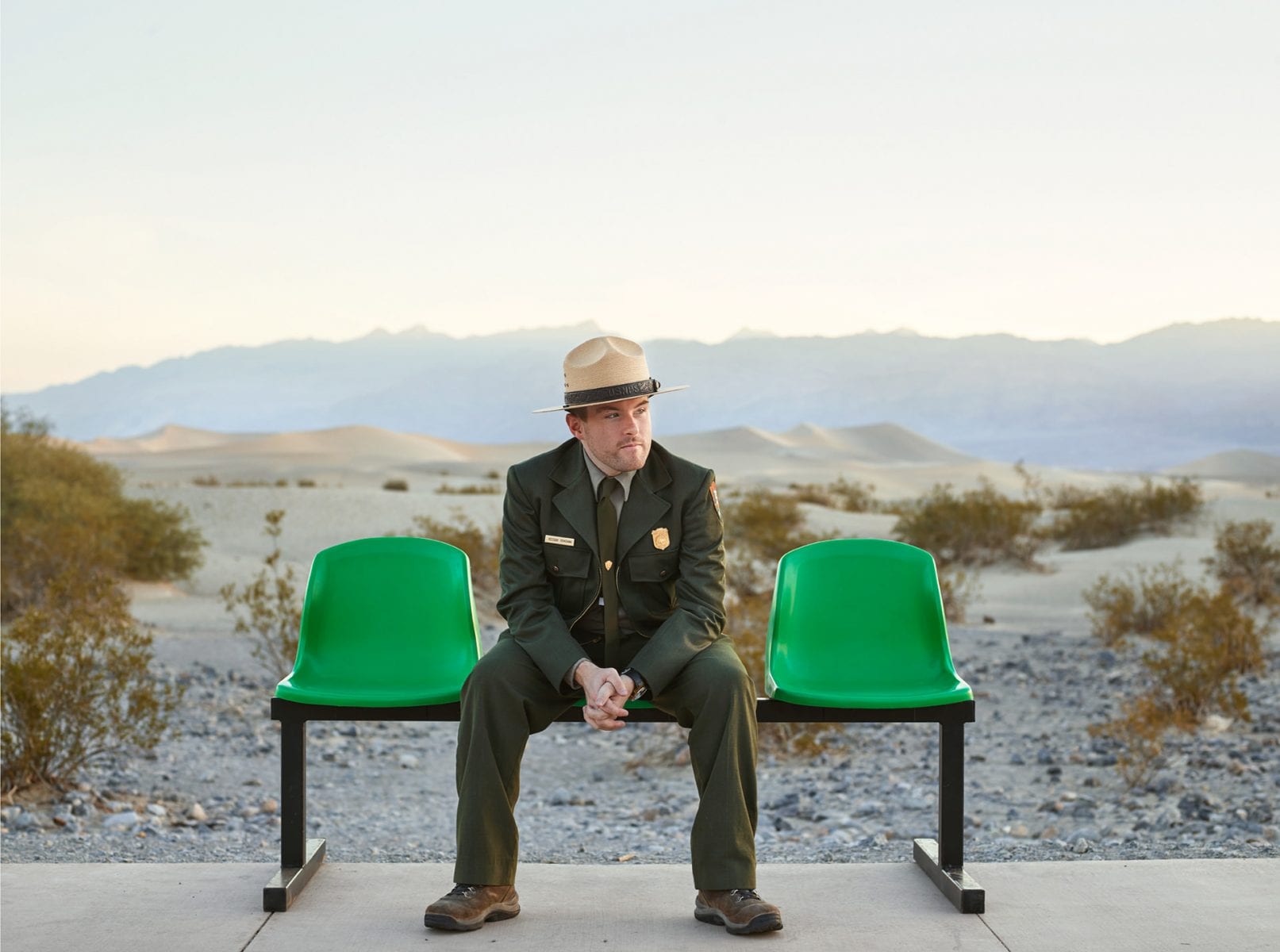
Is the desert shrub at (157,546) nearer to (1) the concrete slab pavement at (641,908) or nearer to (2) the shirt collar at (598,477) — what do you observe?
(1) the concrete slab pavement at (641,908)

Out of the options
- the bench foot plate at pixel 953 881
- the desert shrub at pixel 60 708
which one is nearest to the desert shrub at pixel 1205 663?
the bench foot plate at pixel 953 881

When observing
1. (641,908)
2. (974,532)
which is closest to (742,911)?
(641,908)

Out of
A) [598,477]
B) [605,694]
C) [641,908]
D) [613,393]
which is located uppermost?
[613,393]

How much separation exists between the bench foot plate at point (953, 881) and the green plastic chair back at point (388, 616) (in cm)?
165

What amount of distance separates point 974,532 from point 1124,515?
14.5 ft

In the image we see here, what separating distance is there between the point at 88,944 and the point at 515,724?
4.49ft

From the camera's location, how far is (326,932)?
3904 mm

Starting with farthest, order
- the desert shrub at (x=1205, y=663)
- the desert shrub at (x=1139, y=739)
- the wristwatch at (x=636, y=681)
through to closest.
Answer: the desert shrub at (x=1205, y=663), the desert shrub at (x=1139, y=739), the wristwatch at (x=636, y=681)

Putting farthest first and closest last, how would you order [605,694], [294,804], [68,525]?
[68,525] < [294,804] < [605,694]

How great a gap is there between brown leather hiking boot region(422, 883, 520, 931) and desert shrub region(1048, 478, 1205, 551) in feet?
57.0

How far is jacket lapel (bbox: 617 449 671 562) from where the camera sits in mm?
4133

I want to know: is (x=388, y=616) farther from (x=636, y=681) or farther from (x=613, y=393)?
(x=613, y=393)

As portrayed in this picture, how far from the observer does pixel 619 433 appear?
4074 millimetres

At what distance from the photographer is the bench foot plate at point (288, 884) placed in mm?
4094
